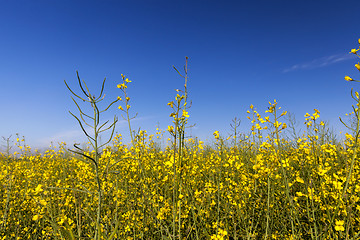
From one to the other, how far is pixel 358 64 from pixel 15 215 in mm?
5377

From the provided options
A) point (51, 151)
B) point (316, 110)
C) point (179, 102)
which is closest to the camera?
point (179, 102)

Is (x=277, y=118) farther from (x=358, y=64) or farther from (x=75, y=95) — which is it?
(x=75, y=95)

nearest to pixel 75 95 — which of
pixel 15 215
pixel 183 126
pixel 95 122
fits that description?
pixel 95 122

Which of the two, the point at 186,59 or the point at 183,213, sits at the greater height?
the point at 186,59

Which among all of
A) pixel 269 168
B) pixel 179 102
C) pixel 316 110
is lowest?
pixel 269 168

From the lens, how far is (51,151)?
819 centimetres

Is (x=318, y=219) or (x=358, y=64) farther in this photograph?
(x=318, y=219)

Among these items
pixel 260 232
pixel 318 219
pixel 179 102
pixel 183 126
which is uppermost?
pixel 179 102

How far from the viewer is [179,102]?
1427 millimetres

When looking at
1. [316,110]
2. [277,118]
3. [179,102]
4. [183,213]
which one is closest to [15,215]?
[183,213]

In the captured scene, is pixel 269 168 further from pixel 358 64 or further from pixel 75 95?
pixel 75 95

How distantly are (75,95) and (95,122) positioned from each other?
0.15 metres

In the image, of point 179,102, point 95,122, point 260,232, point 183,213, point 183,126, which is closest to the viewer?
point 95,122

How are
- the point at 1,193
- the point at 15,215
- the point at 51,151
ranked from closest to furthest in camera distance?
the point at 15,215
the point at 1,193
the point at 51,151
